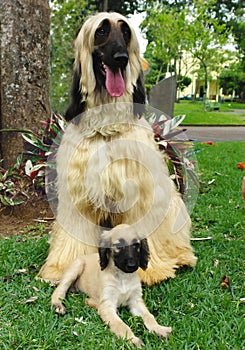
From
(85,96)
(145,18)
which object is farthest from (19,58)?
(145,18)

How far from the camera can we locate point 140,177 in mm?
2701

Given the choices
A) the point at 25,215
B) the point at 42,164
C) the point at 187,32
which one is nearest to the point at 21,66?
the point at 42,164

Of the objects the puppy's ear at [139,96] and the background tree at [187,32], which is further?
the background tree at [187,32]

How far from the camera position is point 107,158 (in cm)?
261

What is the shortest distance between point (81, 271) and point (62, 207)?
0.47m

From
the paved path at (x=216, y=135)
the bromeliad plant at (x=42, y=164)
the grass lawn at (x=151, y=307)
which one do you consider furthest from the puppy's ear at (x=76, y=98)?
the paved path at (x=216, y=135)

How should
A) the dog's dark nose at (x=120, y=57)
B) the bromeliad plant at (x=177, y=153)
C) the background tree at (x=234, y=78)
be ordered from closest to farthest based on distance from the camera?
the dog's dark nose at (x=120, y=57), the bromeliad plant at (x=177, y=153), the background tree at (x=234, y=78)

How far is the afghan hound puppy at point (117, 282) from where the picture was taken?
2.20 meters

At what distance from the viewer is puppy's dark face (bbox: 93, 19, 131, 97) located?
2309mm

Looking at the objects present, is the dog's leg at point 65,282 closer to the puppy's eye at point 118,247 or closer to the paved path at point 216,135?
the puppy's eye at point 118,247

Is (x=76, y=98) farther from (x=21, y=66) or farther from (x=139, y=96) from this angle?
(x=21, y=66)

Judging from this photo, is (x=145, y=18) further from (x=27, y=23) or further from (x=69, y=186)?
(x=69, y=186)

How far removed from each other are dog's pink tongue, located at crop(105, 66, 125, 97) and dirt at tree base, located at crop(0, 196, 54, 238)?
2.01m

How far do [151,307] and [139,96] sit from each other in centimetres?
132
